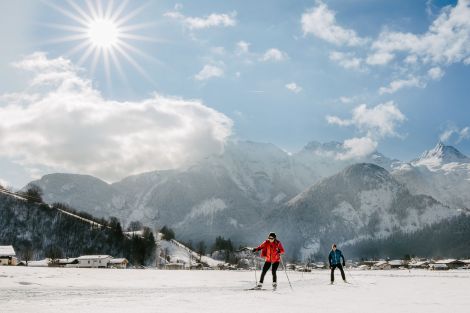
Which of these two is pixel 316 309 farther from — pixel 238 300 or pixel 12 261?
pixel 12 261

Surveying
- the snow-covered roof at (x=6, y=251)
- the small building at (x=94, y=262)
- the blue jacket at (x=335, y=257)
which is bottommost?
the blue jacket at (x=335, y=257)

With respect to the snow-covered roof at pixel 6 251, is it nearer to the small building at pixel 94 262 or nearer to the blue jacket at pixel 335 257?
the small building at pixel 94 262

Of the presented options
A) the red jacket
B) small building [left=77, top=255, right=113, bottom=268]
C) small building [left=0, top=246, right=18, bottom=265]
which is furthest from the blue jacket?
small building [left=77, top=255, right=113, bottom=268]

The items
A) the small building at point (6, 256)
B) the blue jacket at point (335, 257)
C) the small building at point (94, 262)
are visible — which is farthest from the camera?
the small building at point (94, 262)

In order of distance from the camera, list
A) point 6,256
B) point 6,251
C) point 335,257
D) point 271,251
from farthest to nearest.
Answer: point 6,251, point 6,256, point 335,257, point 271,251

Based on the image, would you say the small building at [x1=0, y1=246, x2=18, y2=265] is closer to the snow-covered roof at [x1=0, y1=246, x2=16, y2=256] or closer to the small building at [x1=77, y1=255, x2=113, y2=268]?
the snow-covered roof at [x1=0, y1=246, x2=16, y2=256]

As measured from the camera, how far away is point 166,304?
42.4 ft

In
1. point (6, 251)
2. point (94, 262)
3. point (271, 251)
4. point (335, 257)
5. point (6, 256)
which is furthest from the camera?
point (94, 262)

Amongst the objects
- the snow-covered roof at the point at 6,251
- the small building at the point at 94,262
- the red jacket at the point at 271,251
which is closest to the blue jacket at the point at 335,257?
the red jacket at the point at 271,251

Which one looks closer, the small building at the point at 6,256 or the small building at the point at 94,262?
the small building at the point at 6,256

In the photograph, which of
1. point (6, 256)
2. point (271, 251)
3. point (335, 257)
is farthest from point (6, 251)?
point (271, 251)

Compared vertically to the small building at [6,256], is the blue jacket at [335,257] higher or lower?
lower

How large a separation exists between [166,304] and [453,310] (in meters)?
7.99

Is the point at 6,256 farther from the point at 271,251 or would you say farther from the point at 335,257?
the point at 271,251
